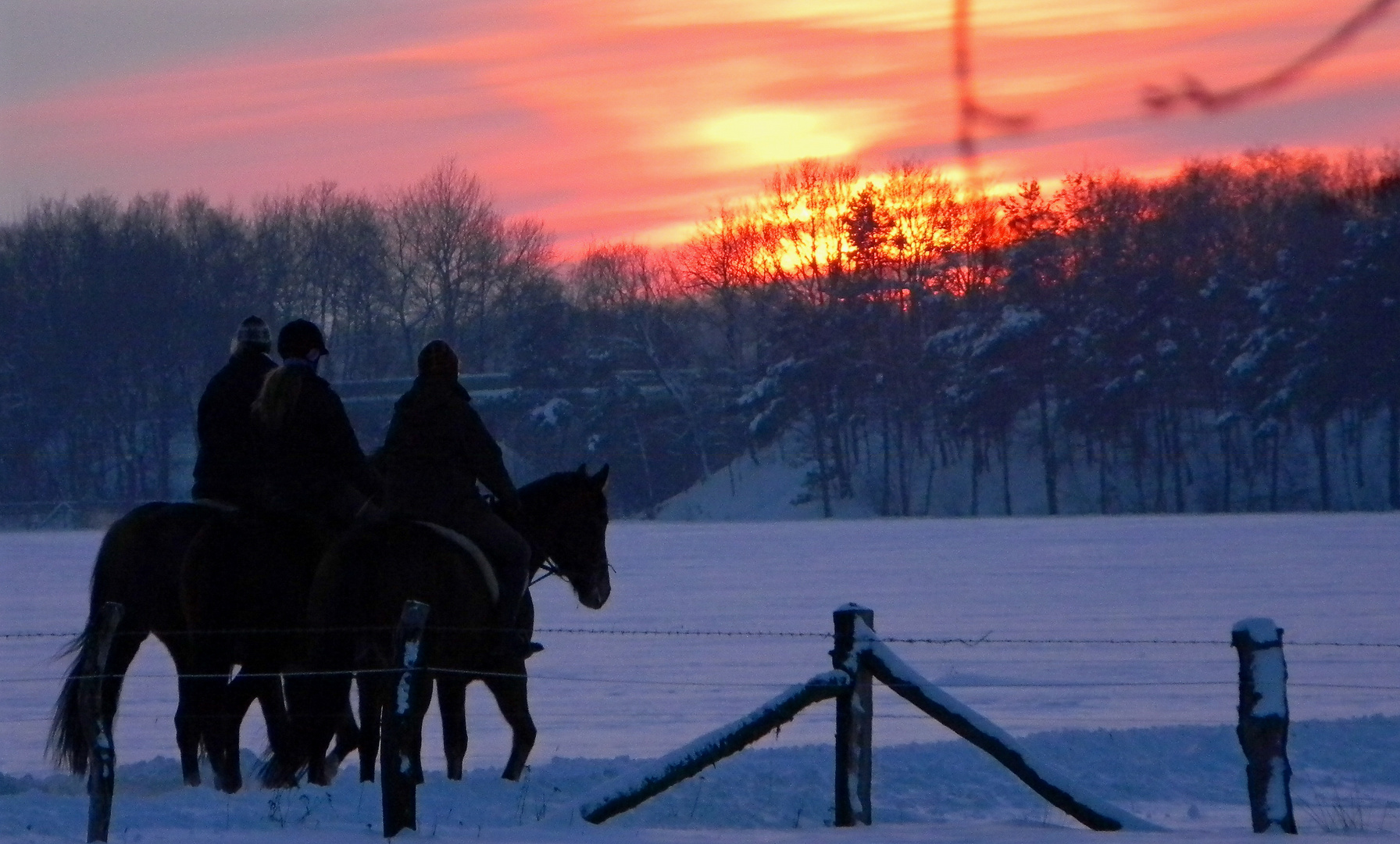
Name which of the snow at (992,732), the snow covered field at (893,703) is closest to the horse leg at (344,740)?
the snow covered field at (893,703)

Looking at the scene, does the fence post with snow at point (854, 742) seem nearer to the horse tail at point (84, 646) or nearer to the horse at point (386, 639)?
the horse at point (386, 639)

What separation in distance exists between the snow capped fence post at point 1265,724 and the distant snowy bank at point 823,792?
0.69 metres

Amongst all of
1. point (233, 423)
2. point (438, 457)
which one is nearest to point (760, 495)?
point (233, 423)

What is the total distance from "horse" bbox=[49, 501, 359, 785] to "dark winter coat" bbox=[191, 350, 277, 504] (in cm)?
10

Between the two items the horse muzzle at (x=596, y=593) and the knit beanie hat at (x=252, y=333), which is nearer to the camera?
the knit beanie hat at (x=252, y=333)

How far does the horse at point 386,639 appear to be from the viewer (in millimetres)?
8250

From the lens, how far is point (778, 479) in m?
73.0

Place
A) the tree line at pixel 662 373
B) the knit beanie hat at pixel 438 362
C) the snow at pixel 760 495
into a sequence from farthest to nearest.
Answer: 1. the snow at pixel 760 495
2. the tree line at pixel 662 373
3. the knit beanie hat at pixel 438 362

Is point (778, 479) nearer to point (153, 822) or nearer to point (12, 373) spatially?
Answer: point (12, 373)

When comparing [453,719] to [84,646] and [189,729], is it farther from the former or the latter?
[84,646]

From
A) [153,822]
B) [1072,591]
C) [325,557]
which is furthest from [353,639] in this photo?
[1072,591]

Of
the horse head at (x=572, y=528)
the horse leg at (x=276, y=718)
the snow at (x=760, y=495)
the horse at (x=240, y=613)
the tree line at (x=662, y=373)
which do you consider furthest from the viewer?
the snow at (x=760, y=495)

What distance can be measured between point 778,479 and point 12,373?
31.1m

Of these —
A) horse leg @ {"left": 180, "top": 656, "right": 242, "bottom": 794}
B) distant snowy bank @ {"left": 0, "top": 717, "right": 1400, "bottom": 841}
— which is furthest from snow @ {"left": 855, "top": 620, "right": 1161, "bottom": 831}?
horse leg @ {"left": 180, "top": 656, "right": 242, "bottom": 794}
